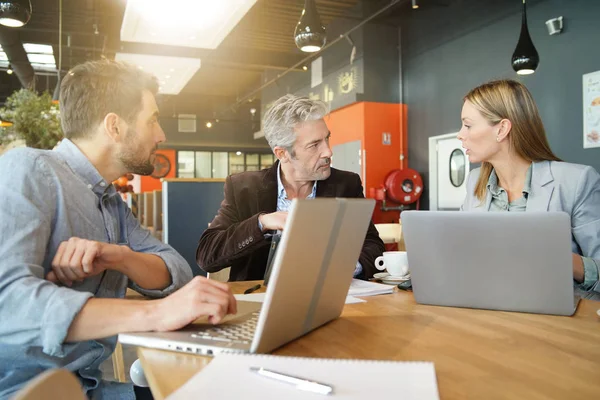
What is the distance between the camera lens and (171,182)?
4348 millimetres

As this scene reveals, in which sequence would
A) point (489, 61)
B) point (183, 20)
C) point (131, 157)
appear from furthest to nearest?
point (489, 61) < point (183, 20) < point (131, 157)

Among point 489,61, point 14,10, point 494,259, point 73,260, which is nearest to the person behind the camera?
point 73,260

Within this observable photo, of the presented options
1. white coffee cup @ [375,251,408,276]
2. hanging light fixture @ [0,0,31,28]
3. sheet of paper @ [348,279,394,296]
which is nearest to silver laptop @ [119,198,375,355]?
sheet of paper @ [348,279,394,296]

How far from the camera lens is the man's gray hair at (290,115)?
2.20 meters

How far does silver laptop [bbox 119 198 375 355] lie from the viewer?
2.66 ft

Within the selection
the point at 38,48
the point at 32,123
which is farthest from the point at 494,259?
the point at 38,48

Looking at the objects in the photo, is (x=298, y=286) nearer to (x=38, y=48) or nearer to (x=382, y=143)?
(x=382, y=143)

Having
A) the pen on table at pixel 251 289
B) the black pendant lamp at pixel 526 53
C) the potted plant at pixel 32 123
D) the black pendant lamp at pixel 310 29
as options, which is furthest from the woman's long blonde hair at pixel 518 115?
the potted plant at pixel 32 123

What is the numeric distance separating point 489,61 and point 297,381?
6.57 m

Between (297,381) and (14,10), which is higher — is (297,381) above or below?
below

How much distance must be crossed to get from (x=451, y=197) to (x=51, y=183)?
6.72 meters

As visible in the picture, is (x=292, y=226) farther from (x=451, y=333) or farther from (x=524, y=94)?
(x=524, y=94)

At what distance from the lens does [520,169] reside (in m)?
2.09

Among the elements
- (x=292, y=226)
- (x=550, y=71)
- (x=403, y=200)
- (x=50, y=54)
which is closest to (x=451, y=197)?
(x=403, y=200)
